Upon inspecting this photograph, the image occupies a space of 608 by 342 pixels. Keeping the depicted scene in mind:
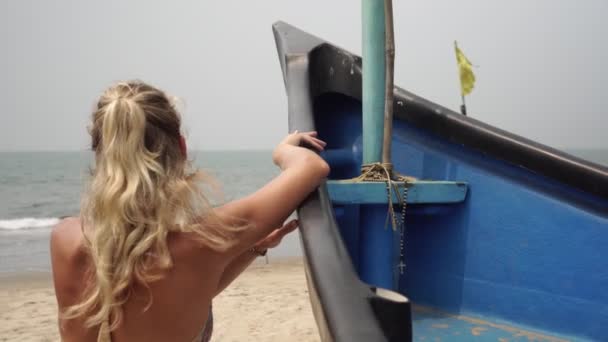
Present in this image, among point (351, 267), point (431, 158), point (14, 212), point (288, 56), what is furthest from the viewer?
point (14, 212)

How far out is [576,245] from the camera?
7.42 feet

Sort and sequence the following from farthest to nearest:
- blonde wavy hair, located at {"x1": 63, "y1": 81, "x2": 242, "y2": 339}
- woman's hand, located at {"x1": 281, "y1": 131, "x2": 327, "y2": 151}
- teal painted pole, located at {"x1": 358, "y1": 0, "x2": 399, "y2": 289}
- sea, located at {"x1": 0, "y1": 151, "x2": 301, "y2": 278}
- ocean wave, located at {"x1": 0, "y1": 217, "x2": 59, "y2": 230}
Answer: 1. ocean wave, located at {"x1": 0, "y1": 217, "x2": 59, "y2": 230}
2. sea, located at {"x1": 0, "y1": 151, "x2": 301, "y2": 278}
3. teal painted pole, located at {"x1": 358, "y1": 0, "x2": 399, "y2": 289}
4. woman's hand, located at {"x1": 281, "y1": 131, "x2": 327, "y2": 151}
5. blonde wavy hair, located at {"x1": 63, "y1": 81, "x2": 242, "y2": 339}

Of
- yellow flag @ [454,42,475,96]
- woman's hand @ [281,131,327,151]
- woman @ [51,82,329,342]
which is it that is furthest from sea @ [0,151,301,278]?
yellow flag @ [454,42,475,96]

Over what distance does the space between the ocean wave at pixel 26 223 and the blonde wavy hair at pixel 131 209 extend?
16.9 metres

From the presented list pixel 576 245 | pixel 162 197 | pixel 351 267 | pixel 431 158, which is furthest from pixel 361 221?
pixel 162 197

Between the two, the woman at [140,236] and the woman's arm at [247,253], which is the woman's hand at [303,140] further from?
the woman at [140,236]

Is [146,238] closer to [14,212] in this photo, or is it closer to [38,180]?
[14,212]

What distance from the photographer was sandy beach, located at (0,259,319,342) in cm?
519

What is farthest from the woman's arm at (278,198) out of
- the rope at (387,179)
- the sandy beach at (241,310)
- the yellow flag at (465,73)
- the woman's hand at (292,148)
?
the yellow flag at (465,73)

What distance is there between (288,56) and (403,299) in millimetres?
2261

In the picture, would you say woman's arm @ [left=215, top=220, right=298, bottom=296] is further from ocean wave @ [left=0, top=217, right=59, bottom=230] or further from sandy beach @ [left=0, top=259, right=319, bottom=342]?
ocean wave @ [left=0, top=217, right=59, bottom=230]

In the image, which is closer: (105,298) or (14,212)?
(105,298)

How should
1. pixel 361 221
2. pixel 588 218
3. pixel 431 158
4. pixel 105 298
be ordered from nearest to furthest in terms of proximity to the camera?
pixel 105 298
pixel 588 218
pixel 361 221
pixel 431 158

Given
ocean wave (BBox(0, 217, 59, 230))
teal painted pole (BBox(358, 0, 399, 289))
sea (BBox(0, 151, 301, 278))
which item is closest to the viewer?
teal painted pole (BBox(358, 0, 399, 289))
